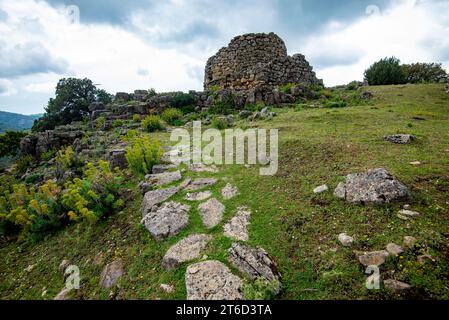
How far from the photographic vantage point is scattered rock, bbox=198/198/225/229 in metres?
4.30

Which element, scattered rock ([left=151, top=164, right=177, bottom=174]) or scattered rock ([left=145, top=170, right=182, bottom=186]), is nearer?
scattered rock ([left=145, top=170, right=182, bottom=186])

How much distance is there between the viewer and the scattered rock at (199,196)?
202 inches

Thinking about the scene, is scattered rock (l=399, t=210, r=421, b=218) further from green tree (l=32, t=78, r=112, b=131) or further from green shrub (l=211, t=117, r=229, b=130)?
green tree (l=32, t=78, r=112, b=131)

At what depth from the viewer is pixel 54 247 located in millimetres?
4875

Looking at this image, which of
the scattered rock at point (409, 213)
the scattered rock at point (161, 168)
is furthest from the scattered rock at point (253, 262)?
the scattered rock at point (161, 168)

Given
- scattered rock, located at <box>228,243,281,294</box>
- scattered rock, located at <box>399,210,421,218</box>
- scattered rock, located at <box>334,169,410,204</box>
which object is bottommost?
scattered rock, located at <box>228,243,281,294</box>

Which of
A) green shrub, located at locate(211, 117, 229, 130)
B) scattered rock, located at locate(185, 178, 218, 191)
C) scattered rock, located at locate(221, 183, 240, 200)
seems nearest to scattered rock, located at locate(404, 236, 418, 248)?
scattered rock, located at locate(221, 183, 240, 200)

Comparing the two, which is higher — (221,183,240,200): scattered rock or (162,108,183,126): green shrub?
(162,108,183,126): green shrub

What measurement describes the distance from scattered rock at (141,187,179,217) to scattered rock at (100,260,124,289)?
1.19 metres

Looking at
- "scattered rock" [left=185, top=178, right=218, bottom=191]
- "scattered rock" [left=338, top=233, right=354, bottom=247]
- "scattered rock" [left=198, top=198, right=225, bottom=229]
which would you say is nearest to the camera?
"scattered rock" [left=338, top=233, right=354, bottom=247]

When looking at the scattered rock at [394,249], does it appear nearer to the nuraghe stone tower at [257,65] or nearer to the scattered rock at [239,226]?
the scattered rock at [239,226]

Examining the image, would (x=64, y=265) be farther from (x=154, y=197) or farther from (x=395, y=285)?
(x=395, y=285)
